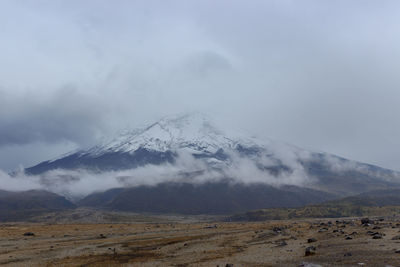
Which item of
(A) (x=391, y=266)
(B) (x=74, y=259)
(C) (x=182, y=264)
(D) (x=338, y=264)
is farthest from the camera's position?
(B) (x=74, y=259)

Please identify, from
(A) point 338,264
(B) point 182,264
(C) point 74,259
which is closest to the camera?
(A) point 338,264

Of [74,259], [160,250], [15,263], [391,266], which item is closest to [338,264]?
[391,266]

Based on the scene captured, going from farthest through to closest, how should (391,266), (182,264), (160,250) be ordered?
(160,250) → (182,264) → (391,266)

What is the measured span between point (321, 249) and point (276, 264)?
9600 mm

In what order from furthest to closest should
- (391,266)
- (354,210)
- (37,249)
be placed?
(354,210)
(37,249)
(391,266)

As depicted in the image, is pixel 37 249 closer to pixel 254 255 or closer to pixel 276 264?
pixel 254 255

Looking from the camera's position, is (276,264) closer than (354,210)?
Yes

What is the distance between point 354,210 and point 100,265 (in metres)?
179

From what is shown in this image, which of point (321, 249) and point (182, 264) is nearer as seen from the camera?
point (182, 264)

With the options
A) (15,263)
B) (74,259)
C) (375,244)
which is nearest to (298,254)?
(375,244)

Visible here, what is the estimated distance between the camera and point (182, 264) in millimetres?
36219

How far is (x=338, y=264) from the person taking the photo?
29906mm

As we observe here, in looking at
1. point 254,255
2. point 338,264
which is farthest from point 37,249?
point 338,264

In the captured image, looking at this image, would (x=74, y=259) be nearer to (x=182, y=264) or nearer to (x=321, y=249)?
(x=182, y=264)
